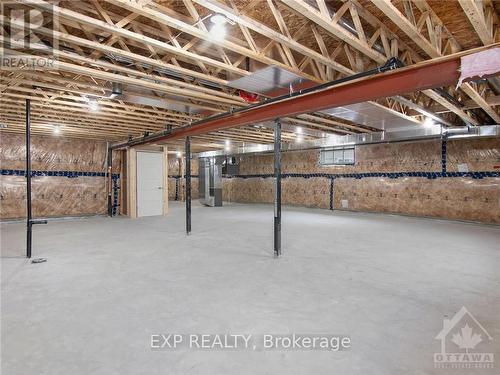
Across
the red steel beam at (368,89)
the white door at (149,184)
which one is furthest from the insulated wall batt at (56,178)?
the red steel beam at (368,89)

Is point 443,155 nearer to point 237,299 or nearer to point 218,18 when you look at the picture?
point 237,299

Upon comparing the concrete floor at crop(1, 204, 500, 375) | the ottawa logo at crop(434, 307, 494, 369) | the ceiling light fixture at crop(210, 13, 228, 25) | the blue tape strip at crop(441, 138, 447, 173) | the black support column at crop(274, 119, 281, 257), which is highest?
the ceiling light fixture at crop(210, 13, 228, 25)

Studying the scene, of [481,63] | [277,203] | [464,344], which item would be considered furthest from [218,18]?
[464,344]

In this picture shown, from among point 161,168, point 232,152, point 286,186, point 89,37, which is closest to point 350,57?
point 89,37

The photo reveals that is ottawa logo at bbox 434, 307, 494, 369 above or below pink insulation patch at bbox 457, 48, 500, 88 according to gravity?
below

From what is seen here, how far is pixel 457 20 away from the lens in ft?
9.73

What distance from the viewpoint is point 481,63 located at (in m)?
2.47

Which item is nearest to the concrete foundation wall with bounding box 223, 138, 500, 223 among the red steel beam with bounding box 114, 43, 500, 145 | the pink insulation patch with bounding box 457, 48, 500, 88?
the red steel beam with bounding box 114, 43, 500, 145

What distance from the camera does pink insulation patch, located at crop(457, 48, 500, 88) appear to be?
2.43 metres

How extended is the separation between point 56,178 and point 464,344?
33.8 ft

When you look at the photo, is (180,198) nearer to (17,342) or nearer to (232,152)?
(232,152)

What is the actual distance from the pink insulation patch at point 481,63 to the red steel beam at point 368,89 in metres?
0.08

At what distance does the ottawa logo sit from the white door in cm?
849

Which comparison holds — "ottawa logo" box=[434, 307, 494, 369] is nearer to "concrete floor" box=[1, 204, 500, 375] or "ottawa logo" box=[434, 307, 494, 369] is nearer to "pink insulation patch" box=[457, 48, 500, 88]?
"concrete floor" box=[1, 204, 500, 375]
